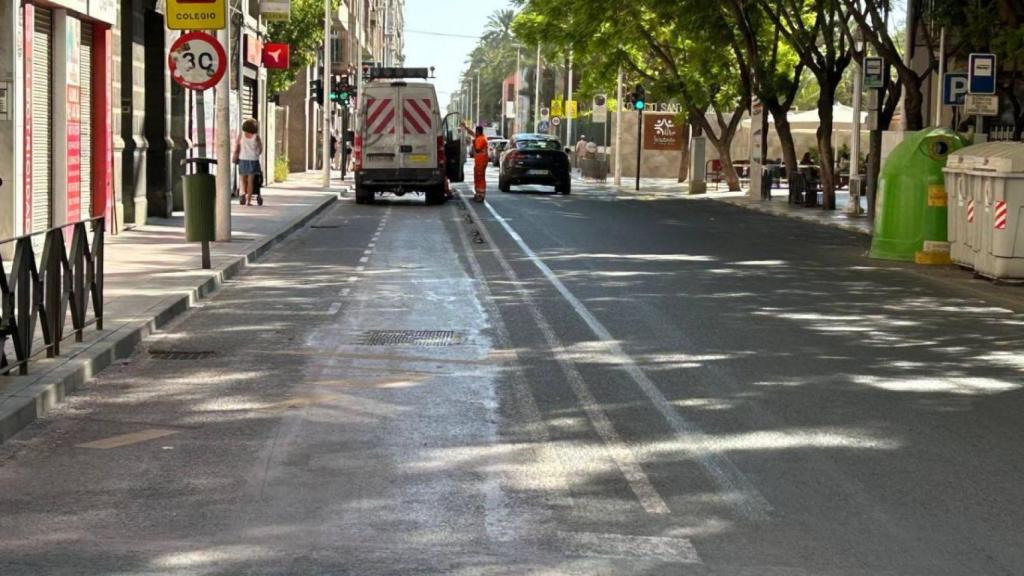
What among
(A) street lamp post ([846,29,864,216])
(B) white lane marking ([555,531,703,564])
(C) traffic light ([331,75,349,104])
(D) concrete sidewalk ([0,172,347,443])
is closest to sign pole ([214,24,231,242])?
(D) concrete sidewalk ([0,172,347,443])

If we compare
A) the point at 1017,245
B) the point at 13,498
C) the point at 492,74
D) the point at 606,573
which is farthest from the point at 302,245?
the point at 492,74

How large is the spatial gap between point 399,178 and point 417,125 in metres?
1.25

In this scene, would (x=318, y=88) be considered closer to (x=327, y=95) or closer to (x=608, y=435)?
(x=327, y=95)

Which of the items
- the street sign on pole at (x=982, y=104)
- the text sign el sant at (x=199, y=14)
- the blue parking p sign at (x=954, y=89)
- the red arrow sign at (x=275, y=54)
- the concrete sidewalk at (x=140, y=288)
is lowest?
the concrete sidewalk at (x=140, y=288)

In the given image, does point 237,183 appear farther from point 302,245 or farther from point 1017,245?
point 1017,245

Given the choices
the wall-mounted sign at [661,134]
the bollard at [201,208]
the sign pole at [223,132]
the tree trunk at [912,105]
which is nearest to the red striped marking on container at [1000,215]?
the bollard at [201,208]

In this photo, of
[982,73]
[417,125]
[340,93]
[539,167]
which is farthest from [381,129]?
[340,93]

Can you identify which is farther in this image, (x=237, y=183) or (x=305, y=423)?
(x=237, y=183)

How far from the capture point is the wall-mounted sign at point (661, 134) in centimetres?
6619

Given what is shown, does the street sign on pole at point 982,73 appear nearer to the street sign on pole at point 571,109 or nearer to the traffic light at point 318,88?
the traffic light at point 318,88

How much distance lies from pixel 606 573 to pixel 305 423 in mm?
3446

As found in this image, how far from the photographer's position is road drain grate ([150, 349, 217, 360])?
455 inches

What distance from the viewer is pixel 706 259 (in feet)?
69.3

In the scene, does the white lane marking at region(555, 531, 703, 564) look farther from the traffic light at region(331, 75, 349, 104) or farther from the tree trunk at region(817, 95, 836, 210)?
the traffic light at region(331, 75, 349, 104)
